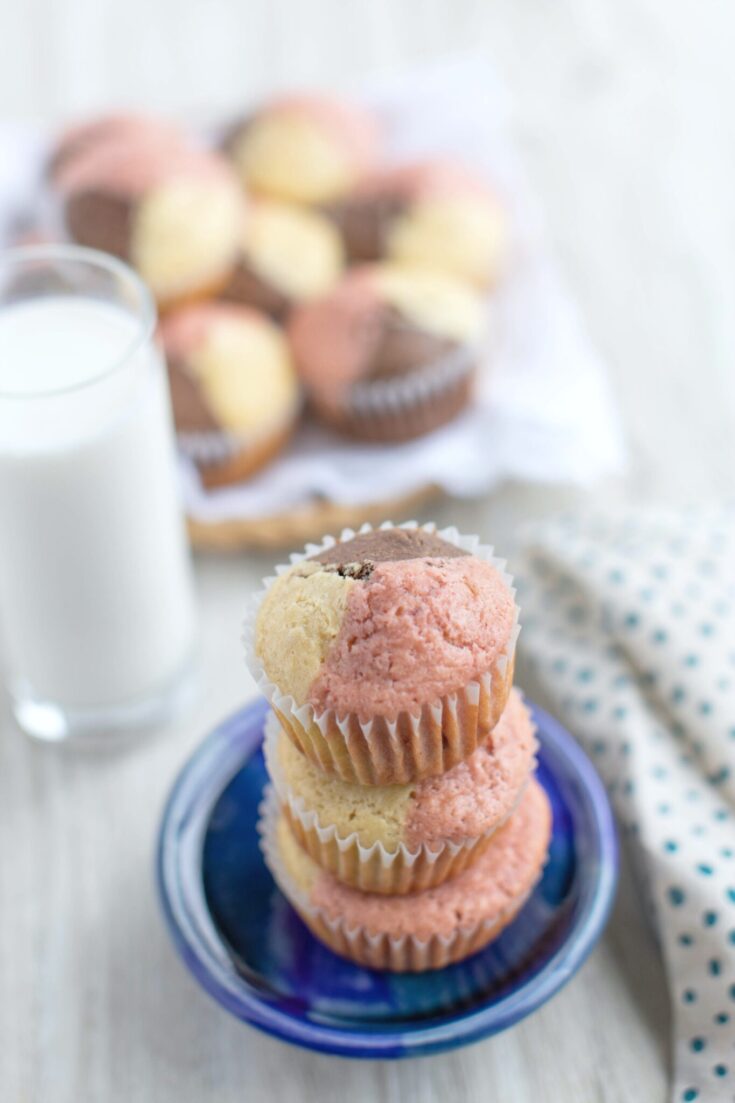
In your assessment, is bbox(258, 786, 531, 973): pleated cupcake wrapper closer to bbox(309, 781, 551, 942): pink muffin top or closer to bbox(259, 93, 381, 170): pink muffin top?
bbox(309, 781, 551, 942): pink muffin top

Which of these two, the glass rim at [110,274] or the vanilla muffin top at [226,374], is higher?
the glass rim at [110,274]

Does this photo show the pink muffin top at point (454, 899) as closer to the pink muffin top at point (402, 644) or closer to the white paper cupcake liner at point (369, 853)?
the white paper cupcake liner at point (369, 853)

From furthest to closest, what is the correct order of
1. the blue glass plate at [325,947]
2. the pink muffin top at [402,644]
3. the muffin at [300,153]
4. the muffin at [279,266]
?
1. the muffin at [300,153]
2. the muffin at [279,266]
3. the blue glass plate at [325,947]
4. the pink muffin top at [402,644]

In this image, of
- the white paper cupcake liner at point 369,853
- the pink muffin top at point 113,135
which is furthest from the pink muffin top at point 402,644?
the pink muffin top at point 113,135

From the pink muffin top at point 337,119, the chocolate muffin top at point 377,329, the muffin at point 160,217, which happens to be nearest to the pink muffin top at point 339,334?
the chocolate muffin top at point 377,329

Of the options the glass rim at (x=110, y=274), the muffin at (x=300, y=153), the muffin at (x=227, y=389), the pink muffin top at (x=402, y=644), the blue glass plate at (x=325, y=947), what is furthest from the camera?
the muffin at (x=300, y=153)

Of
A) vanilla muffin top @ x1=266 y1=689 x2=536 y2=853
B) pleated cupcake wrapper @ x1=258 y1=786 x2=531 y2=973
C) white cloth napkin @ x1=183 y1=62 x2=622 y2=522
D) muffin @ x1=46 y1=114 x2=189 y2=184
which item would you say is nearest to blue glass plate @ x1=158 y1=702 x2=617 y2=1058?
pleated cupcake wrapper @ x1=258 y1=786 x2=531 y2=973

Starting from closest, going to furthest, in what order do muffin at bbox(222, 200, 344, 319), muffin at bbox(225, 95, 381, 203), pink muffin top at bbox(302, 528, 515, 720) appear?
pink muffin top at bbox(302, 528, 515, 720) → muffin at bbox(222, 200, 344, 319) → muffin at bbox(225, 95, 381, 203)

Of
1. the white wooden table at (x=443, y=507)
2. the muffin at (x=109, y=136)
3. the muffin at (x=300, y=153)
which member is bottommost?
the white wooden table at (x=443, y=507)

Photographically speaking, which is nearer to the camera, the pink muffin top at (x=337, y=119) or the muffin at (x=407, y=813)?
the muffin at (x=407, y=813)
